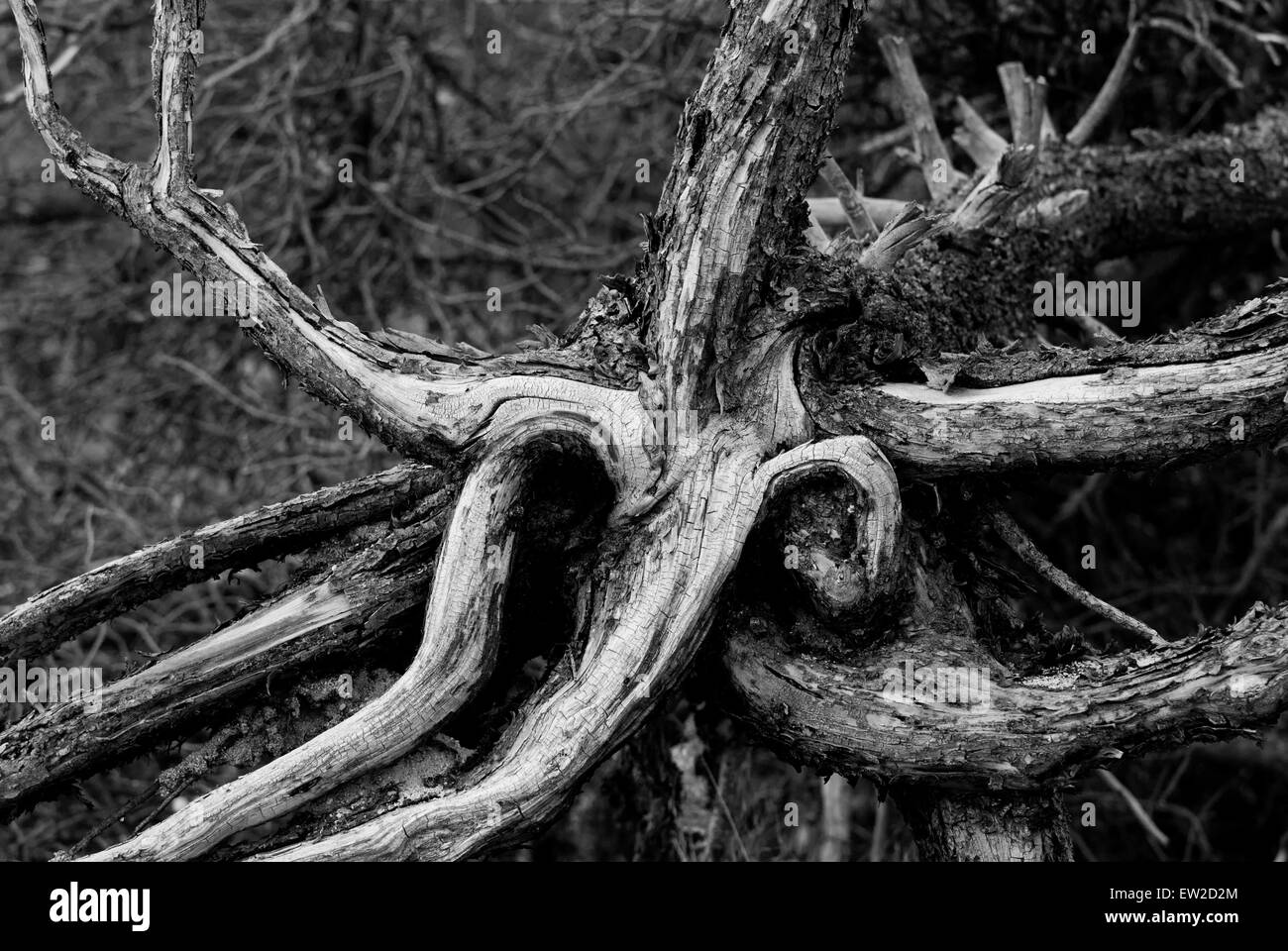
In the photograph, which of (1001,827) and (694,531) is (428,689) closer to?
(694,531)

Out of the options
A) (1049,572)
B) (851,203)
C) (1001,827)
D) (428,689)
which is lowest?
(1001,827)

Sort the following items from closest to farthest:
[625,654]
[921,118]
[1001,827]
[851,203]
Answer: [625,654], [1001,827], [851,203], [921,118]

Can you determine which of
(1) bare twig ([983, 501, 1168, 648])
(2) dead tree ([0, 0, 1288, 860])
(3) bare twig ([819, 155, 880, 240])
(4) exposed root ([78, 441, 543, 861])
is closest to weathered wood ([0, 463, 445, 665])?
(2) dead tree ([0, 0, 1288, 860])

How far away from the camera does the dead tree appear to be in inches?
82.1

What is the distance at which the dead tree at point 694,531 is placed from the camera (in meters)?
2.09

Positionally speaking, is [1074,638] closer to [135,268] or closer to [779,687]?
[779,687]

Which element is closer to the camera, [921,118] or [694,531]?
[694,531]

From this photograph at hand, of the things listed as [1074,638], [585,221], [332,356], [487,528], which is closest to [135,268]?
[585,221]

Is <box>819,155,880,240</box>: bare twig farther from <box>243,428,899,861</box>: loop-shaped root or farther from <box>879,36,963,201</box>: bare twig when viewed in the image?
<box>243,428,899,861</box>: loop-shaped root

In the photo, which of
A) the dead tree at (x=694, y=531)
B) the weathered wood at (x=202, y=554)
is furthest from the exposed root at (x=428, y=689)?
the weathered wood at (x=202, y=554)

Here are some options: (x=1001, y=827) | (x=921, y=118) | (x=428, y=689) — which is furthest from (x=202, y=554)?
(x=921, y=118)

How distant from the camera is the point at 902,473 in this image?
2303 millimetres

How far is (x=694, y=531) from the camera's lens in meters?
2.15

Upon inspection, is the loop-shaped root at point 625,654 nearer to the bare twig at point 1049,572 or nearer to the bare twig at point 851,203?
the bare twig at point 1049,572
